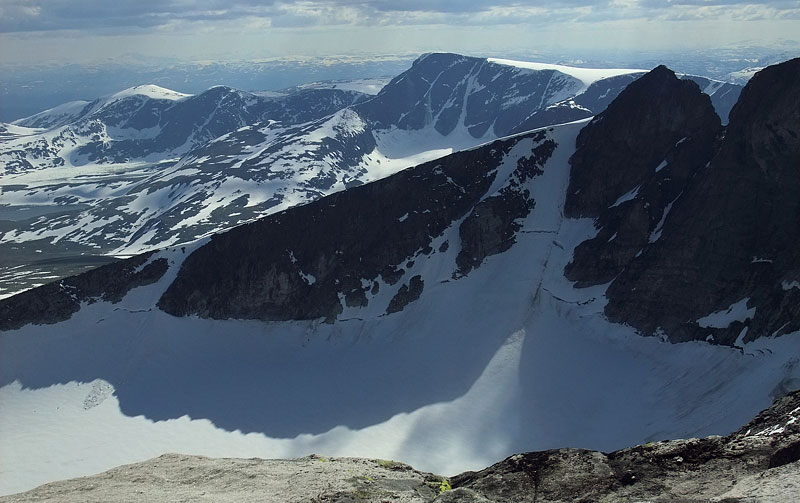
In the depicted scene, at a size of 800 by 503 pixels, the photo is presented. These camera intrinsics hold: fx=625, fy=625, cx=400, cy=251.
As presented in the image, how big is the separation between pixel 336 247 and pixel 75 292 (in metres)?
50.4

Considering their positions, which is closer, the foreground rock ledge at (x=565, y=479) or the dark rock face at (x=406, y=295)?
the foreground rock ledge at (x=565, y=479)

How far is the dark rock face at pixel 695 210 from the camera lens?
8888cm

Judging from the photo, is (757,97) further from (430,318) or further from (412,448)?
(412,448)

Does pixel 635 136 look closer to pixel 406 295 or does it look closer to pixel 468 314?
pixel 468 314

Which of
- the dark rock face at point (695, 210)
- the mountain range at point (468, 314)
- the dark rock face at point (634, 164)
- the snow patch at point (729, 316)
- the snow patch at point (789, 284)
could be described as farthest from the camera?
the dark rock face at point (634, 164)

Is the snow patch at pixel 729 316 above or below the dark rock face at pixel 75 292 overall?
above

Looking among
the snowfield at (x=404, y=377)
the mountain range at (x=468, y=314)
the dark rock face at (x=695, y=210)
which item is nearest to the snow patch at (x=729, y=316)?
the mountain range at (x=468, y=314)

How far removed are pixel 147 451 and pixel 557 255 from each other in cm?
7465

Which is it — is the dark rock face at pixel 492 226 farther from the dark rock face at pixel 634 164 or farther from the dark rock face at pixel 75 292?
the dark rock face at pixel 75 292

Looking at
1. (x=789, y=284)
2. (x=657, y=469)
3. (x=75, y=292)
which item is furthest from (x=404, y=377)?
(x=657, y=469)

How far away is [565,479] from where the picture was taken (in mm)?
32062

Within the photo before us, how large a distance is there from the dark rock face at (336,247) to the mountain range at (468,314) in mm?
422

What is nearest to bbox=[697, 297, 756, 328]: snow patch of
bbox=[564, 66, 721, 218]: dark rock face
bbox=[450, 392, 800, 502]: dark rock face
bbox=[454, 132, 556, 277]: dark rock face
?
bbox=[564, 66, 721, 218]: dark rock face

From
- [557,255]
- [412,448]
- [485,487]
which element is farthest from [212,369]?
[485,487]
